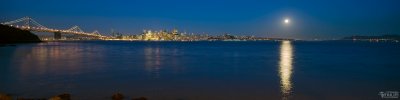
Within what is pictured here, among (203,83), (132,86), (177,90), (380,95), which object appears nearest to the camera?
(380,95)

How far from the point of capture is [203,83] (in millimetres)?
17578

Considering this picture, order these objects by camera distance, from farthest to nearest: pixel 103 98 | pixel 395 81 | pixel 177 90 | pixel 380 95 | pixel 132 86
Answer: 1. pixel 395 81
2. pixel 132 86
3. pixel 177 90
4. pixel 380 95
5. pixel 103 98

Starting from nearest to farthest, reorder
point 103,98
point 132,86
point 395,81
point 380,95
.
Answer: point 103,98, point 380,95, point 132,86, point 395,81

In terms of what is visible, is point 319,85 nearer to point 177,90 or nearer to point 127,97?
point 177,90

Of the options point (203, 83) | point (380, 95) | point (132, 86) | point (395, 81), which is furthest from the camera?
point (395, 81)

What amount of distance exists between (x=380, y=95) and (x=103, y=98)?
9.60 metres

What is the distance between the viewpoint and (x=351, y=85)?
56.8 ft

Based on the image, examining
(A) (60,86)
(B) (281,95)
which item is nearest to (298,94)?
(B) (281,95)

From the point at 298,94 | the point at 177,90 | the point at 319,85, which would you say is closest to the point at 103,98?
the point at 177,90

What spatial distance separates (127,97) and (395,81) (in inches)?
523

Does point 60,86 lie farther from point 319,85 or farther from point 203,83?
point 319,85

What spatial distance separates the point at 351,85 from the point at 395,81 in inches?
139

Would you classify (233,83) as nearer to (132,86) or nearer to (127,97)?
(132,86)

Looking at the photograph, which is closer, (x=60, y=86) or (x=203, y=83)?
(x=60, y=86)
